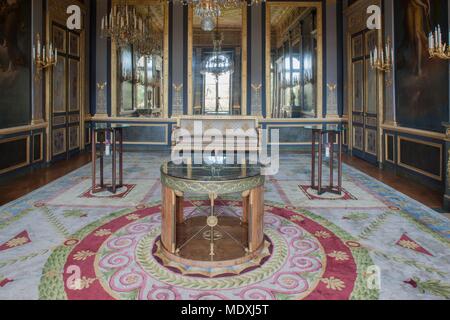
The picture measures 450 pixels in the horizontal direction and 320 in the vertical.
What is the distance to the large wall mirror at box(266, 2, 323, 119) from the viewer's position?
31.1ft

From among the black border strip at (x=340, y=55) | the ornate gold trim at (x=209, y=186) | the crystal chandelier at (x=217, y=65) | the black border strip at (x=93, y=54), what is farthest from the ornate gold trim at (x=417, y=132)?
the black border strip at (x=93, y=54)

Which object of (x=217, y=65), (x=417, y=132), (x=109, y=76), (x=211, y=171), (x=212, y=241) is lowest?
(x=212, y=241)

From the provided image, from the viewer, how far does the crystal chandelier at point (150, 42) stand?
9332 millimetres

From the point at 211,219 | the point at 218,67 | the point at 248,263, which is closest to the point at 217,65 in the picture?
the point at 218,67

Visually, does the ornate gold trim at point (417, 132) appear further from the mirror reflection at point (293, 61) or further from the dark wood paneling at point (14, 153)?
the dark wood paneling at point (14, 153)

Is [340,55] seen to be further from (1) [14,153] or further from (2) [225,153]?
(1) [14,153]

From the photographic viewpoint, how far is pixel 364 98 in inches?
327

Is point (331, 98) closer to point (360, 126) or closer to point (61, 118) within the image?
point (360, 126)

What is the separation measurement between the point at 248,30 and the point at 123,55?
3.39 m

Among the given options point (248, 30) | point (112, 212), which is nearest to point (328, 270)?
point (112, 212)

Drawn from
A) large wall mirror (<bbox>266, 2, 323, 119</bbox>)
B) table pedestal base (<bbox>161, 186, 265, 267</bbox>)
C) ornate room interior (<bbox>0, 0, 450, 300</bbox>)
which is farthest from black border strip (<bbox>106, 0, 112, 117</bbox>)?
table pedestal base (<bbox>161, 186, 265, 267</bbox>)

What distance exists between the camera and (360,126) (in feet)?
28.1

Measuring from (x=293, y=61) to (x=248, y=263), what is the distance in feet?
25.8

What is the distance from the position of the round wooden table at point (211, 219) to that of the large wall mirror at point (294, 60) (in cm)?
662
